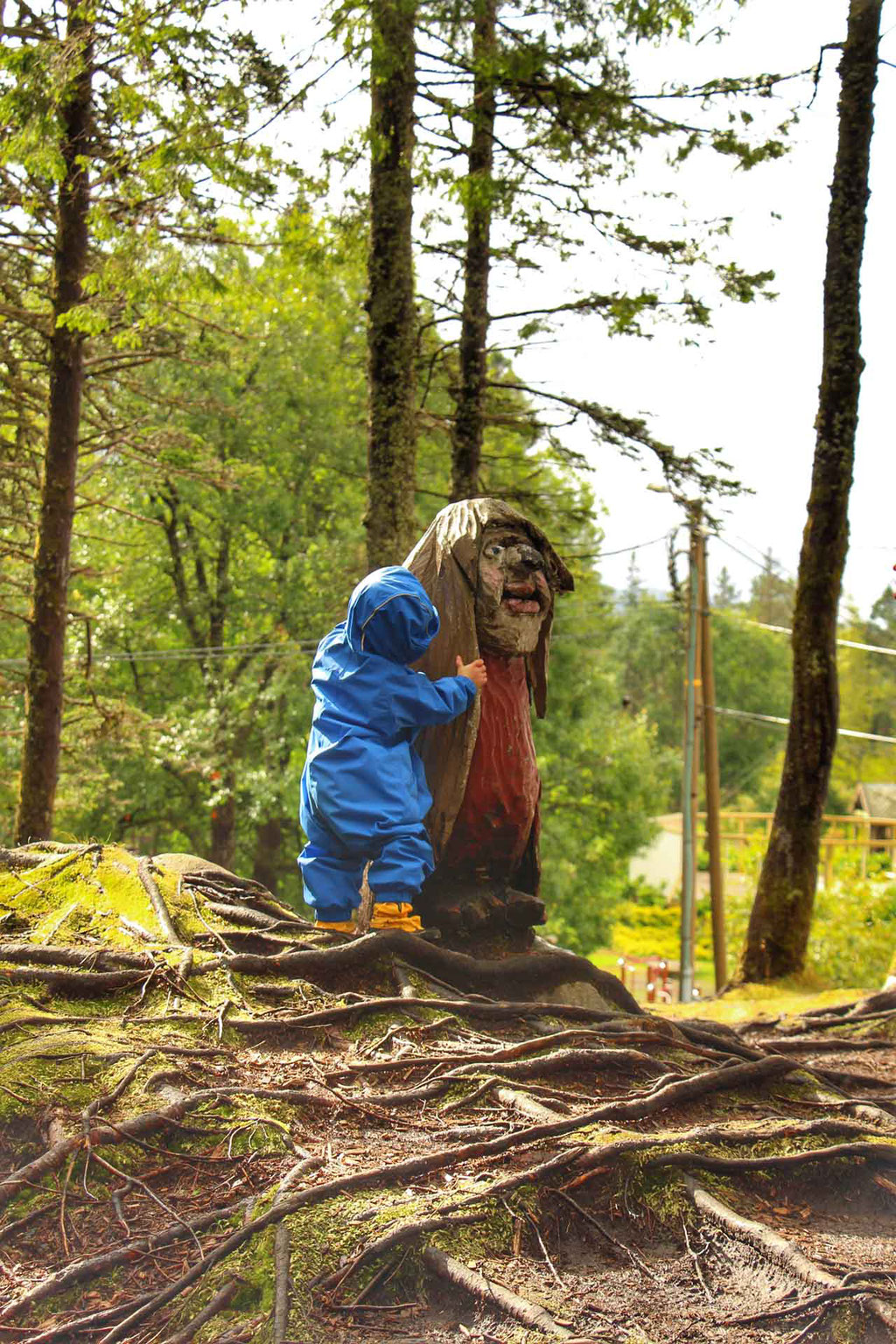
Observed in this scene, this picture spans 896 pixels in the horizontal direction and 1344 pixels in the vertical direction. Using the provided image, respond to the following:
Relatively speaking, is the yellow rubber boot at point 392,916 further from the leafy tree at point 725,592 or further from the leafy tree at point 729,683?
the leafy tree at point 725,592

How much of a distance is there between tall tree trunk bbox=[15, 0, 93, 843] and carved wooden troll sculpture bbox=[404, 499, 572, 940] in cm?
582

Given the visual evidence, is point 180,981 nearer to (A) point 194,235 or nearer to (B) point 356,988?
(B) point 356,988

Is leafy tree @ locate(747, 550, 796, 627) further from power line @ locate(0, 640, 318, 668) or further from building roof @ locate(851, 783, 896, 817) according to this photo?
power line @ locate(0, 640, 318, 668)

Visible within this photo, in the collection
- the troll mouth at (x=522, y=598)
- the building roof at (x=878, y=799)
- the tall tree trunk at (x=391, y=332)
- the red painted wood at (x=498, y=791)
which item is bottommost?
the building roof at (x=878, y=799)

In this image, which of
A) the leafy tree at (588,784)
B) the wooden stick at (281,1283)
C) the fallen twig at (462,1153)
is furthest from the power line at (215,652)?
the wooden stick at (281,1283)

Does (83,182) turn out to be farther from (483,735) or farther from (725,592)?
(725,592)

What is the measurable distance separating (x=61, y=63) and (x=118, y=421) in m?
5.11

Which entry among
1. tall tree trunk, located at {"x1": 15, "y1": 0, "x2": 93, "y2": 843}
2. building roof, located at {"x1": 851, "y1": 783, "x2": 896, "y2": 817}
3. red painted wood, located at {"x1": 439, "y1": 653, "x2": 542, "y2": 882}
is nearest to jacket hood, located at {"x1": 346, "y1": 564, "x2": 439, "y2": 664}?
red painted wood, located at {"x1": 439, "y1": 653, "x2": 542, "y2": 882}

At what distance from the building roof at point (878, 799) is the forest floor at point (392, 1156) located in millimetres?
42118

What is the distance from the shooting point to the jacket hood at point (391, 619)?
208 inches

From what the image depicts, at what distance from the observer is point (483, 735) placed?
19.2ft

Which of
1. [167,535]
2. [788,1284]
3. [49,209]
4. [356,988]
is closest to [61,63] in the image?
[49,209]

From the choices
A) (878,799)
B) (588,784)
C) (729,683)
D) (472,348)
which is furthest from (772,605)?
(472,348)

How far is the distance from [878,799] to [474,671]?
143 ft
